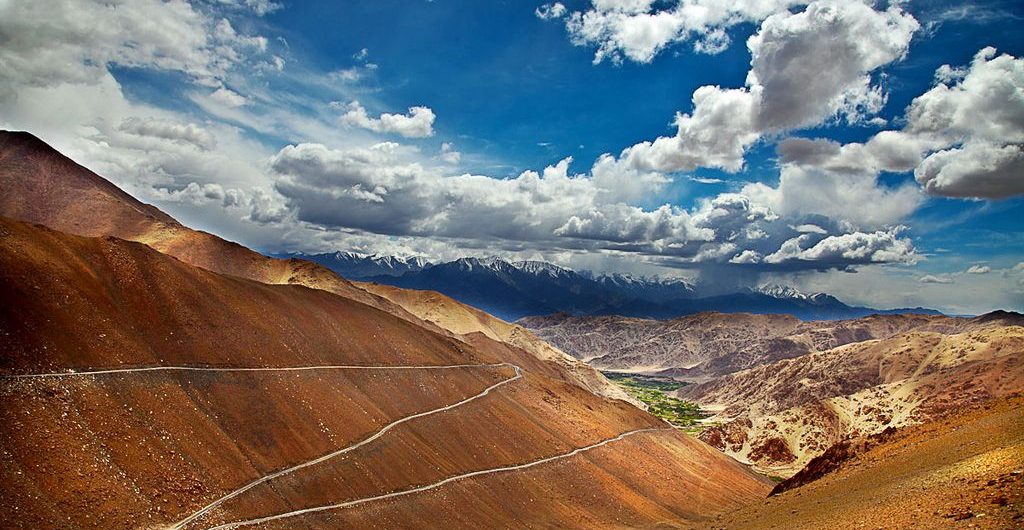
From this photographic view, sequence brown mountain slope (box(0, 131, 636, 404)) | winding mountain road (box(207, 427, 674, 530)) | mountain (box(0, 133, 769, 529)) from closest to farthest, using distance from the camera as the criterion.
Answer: mountain (box(0, 133, 769, 529))
winding mountain road (box(207, 427, 674, 530))
brown mountain slope (box(0, 131, 636, 404))

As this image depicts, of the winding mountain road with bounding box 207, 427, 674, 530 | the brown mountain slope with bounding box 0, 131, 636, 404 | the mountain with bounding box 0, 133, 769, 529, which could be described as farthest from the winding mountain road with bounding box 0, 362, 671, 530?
the brown mountain slope with bounding box 0, 131, 636, 404

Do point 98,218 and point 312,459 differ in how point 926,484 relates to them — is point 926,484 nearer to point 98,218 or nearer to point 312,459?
point 312,459

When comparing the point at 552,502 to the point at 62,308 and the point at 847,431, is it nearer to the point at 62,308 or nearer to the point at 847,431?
the point at 62,308

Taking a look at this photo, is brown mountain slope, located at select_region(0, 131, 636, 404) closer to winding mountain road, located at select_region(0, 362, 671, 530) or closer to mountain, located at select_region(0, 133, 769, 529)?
mountain, located at select_region(0, 133, 769, 529)

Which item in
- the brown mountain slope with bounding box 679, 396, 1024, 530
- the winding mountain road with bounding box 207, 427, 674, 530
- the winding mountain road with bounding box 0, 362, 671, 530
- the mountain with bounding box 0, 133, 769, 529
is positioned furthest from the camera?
the winding mountain road with bounding box 207, 427, 674, 530

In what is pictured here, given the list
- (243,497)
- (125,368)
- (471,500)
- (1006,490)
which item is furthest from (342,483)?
A: (1006,490)

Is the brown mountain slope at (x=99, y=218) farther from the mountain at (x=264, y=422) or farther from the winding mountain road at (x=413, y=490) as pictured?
the winding mountain road at (x=413, y=490)

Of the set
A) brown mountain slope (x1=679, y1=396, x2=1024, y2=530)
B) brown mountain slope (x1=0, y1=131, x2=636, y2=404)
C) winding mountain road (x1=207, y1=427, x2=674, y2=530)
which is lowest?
winding mountain road (x1=207, y1=427, x2=674, y2=530)

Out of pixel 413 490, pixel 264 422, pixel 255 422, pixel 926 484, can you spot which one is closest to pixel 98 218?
pixel 264 422
